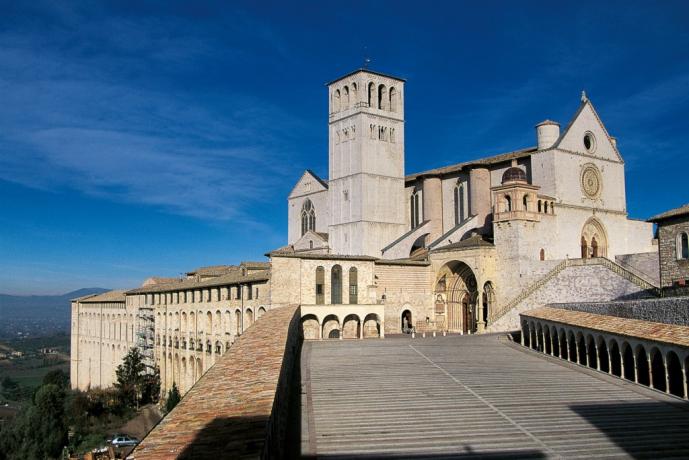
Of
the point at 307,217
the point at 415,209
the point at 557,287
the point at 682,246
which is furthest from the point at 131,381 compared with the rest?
the point at 682,246

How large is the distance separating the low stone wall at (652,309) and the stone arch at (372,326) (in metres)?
14.5

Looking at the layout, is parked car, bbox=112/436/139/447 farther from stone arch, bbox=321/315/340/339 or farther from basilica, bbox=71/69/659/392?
stone arch, bbox=321/315/340/339

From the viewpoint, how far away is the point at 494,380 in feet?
73.1

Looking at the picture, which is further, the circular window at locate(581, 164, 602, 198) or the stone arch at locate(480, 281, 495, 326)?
the circular window at locate(581, 164, 602, 198)

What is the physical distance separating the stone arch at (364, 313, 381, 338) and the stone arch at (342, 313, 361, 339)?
0.70 metres

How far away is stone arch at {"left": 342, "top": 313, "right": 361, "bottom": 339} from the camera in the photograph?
131 ft

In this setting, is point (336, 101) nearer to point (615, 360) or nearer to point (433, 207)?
point (433, 207)

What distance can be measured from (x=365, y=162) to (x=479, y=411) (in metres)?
40.7

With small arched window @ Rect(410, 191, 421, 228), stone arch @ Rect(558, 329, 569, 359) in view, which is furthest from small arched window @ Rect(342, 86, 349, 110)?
stone arch @ Rect(558, 329, 569, 359)

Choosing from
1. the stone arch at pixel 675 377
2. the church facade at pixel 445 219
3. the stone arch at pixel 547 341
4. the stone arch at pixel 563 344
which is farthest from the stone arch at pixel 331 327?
the stone arch at pixel 675 377

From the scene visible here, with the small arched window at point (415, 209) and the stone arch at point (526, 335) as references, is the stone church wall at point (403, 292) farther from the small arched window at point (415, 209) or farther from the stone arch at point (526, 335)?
the small arched window at point (415, 209)

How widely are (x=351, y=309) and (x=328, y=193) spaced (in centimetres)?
Result: 2416

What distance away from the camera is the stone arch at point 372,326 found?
40.8 metres

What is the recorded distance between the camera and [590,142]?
159ft
